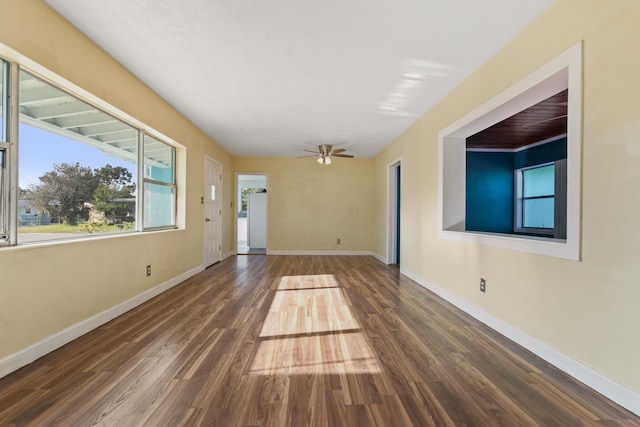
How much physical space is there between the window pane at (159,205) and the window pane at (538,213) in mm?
6460

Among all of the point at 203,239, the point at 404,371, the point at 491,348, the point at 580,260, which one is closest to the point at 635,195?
the point at 580,260

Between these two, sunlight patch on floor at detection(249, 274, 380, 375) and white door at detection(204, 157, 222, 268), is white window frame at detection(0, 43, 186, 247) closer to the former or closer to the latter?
sunlight patch on floor at detection(249, 274, 380, 375)

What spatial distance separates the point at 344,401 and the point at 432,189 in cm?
311

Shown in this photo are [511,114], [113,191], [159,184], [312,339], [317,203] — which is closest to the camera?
[312,339]

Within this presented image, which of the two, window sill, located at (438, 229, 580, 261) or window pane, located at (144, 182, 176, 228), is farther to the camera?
window pane, located at (144, 182, 176, 228)

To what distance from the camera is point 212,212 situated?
19.2 feet

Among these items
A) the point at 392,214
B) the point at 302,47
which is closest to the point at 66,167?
the point at 302,47

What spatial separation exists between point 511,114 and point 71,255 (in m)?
4.11

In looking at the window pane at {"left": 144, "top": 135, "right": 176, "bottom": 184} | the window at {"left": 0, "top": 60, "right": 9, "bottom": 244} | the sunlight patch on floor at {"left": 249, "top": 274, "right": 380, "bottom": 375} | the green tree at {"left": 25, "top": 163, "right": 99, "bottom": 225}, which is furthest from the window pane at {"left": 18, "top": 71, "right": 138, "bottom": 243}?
the sunlight patch on floor at {"left": 249, "top": 274, "right": 380, "bottom": 375}

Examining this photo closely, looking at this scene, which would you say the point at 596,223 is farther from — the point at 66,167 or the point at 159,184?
the point at 159,184

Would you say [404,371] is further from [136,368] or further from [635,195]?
[136,368]

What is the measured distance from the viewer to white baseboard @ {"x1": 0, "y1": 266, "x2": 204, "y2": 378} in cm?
180

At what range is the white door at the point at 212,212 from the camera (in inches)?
216

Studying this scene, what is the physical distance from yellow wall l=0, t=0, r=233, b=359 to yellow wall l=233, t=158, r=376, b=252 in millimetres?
3609
